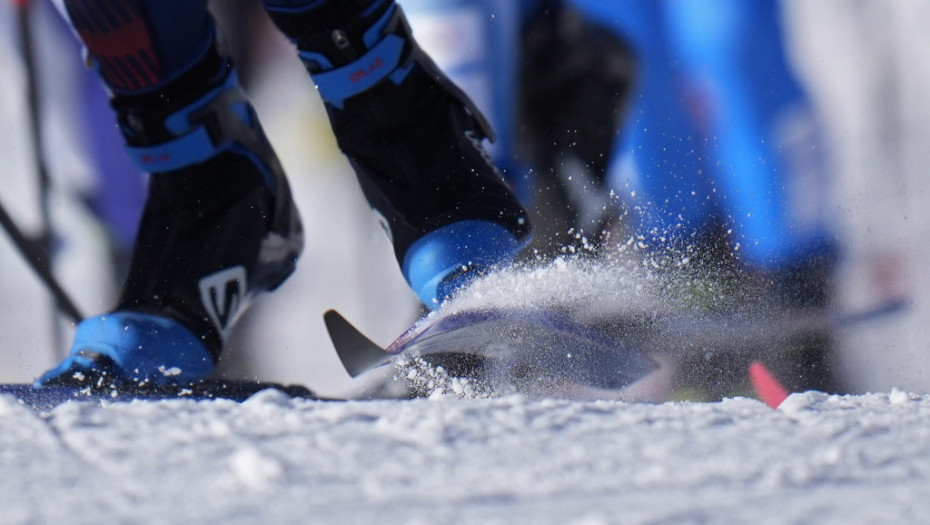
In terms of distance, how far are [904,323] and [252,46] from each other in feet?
2.81

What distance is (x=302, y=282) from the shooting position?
0.92 meters

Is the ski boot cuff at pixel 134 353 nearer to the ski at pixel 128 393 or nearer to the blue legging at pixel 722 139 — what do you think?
the ski at pixel 128 393

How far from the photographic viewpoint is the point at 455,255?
2.52 feet

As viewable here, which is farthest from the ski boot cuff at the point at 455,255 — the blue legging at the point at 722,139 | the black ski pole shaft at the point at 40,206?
the black ski pole shaft at the point at 40,206

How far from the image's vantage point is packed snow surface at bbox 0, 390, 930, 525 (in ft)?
1.12

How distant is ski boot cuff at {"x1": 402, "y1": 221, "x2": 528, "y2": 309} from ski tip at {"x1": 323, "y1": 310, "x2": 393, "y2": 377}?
82mm

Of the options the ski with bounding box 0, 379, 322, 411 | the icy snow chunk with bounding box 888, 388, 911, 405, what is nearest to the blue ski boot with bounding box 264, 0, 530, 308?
the ski with bounding box 0, 379, 322, 411

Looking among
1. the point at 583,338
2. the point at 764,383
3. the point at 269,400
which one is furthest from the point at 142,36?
the point at 764,383

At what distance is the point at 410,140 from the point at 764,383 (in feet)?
1.58

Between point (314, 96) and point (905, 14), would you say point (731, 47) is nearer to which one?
point (905, 14)

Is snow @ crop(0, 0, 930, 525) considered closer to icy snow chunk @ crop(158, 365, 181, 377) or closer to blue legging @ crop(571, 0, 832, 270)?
blue legging @ crop(571, 0, 832, 270)

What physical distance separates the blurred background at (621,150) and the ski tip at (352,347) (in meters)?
0.02

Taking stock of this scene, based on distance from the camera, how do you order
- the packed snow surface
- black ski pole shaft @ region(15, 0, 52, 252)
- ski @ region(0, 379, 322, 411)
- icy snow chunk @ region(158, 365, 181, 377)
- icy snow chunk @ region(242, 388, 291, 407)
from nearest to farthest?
the packed snow surface
icy snow chunk @ region(242, 388, 291, 407)
ski @ region(0, 379, 322, 411)
icy snow chunk @ region(158, 365, 181, 377)
black ski pole shaft @ region(15, 0, 52, 252)

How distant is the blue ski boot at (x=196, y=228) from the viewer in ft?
2.63
